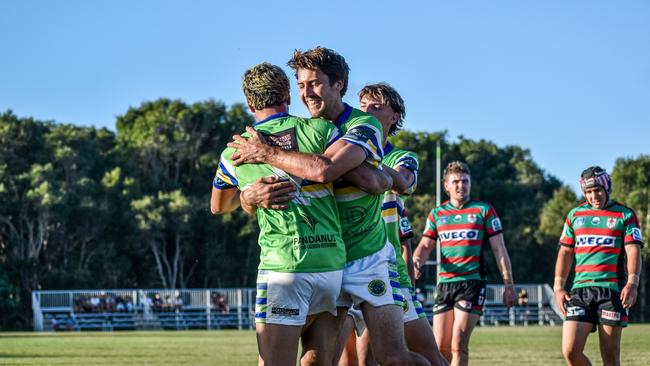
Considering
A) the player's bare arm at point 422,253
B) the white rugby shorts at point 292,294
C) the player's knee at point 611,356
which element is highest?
the player's bare arm at point 422,253

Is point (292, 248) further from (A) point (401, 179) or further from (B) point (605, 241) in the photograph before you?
(B) point (605, 241)

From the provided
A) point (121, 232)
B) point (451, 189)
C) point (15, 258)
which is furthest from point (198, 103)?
point (451, 189)

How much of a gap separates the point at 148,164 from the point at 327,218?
2467 inches

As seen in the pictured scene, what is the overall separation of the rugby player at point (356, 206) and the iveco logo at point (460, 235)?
18.5 ft

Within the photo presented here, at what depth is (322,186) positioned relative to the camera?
7062 mm

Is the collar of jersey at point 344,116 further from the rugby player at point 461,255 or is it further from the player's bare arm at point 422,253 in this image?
the rugby player at point 461,255

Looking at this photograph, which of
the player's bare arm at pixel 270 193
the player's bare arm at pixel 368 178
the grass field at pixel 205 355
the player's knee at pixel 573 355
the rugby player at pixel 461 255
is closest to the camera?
the player's bare arm at pixel 270 193

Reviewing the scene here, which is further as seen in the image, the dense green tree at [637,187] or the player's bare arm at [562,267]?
the dense green tree at [637,187]

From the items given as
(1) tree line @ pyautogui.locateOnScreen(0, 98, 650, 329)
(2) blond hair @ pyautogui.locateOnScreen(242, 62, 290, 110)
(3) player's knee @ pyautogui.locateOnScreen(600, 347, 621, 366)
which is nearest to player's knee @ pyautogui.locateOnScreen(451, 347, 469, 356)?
(3) player's knee @ pyautogui.locateOnScreen(600, 347, 621, 366)

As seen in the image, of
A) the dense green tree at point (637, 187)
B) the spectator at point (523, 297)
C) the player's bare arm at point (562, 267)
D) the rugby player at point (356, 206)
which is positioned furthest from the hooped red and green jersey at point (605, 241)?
the dense green tree at point (637, 187)

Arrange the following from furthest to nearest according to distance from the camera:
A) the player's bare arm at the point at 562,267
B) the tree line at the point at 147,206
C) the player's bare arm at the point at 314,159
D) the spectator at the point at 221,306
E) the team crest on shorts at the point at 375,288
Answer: the tree line at the point at 147,206 < the spectator at the point at 221,306 < the player's bare arm at the point at 562,267 < the team crest on shorts at the point at 375,288 < the player's bare arm at the point at 314,159

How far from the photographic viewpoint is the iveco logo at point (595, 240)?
11680 millimetres

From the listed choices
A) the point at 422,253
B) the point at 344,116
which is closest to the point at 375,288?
the point at 344,116

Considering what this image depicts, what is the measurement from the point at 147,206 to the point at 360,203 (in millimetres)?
55824
